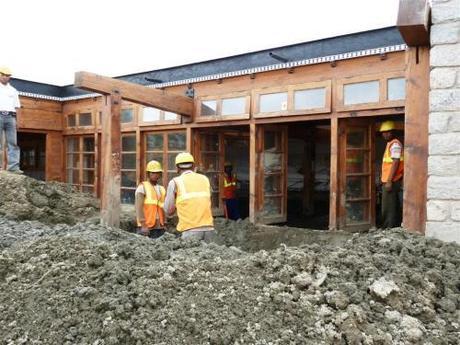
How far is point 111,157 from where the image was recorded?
632 centimetres

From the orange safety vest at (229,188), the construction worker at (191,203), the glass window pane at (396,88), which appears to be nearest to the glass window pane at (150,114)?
the orange safety vest at (229,188)

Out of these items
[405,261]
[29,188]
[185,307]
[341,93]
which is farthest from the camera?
[29,188]

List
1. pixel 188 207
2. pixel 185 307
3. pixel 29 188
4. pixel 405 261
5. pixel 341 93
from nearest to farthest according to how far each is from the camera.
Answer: pixel 185 307 → pixel 405 261 → pixel 188 207 → pixel 341 93 → pixel 29 188

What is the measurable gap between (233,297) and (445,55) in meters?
2.73

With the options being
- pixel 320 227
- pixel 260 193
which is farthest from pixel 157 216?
pixel 320 227

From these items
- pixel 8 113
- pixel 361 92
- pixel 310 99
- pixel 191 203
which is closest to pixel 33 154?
pixel 8 113

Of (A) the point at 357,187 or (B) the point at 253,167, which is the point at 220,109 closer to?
(B) the point at 253,167

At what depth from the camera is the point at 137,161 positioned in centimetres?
930

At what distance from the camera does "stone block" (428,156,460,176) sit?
3.75 metres

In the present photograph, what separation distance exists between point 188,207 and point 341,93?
2.94 m

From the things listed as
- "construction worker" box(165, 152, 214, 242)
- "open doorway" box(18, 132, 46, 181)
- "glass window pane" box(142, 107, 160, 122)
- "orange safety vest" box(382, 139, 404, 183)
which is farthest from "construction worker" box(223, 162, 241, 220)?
"open doorway" box(18, 132, 46, 181)

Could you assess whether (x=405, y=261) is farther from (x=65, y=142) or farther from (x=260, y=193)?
(x=65, y=142)

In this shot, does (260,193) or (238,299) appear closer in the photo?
(238,299)

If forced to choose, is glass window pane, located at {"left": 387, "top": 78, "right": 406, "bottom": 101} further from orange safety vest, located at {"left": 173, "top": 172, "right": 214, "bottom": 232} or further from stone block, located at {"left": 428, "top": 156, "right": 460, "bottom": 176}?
orange safety vest, located at {"left": 173, "top": 172, "right": 214, "bottom": 232}
